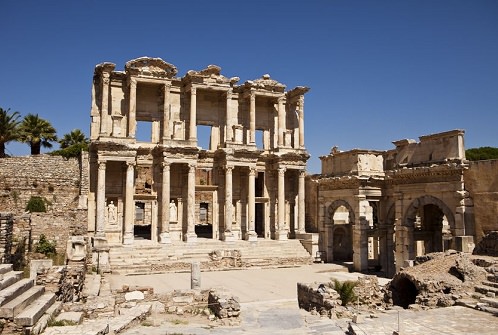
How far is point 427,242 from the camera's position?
24.0m

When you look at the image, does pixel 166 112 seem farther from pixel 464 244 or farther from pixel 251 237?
pixel 464 244

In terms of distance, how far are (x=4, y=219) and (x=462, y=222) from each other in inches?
723

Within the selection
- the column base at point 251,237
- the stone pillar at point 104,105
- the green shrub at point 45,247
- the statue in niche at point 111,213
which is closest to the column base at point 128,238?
the statue in niche at point 111,213

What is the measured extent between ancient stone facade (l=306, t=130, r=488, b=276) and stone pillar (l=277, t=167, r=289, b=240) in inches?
124

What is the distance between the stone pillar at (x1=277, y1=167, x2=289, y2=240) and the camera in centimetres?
3061

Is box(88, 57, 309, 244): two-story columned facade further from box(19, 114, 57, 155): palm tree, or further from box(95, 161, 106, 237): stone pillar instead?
box(19, 114, 57, 155): palm tree

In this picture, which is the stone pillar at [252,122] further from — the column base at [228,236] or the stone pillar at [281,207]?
the column base at [228,236]

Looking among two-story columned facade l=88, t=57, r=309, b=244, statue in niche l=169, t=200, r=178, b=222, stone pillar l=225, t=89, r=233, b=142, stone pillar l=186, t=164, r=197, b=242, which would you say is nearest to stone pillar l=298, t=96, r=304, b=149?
two-story columned facade l=88, t=57, r=309, b=244

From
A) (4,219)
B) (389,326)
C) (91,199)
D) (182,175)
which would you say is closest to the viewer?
(389,326)

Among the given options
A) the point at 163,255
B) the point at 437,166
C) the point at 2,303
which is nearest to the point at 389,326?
the point at 2,303

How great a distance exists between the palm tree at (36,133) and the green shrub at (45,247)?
593 inches

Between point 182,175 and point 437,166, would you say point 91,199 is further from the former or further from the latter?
point 437,166

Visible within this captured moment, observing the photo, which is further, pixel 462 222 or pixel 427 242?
pixel 427 242

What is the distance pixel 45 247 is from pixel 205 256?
8313 mm
